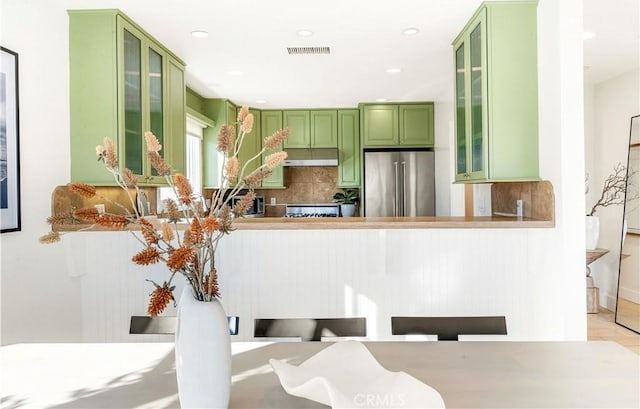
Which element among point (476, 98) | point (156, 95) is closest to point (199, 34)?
point (156, 95)

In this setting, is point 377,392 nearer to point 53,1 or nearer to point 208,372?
point 208,372

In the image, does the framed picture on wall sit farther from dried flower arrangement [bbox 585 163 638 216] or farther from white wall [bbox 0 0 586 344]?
white wall [bbox 0 0 586 344]

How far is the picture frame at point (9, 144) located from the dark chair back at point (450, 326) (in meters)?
1.82

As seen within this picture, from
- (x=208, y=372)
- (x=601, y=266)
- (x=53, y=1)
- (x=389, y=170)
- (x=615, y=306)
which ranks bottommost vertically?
(x=615, y=306)

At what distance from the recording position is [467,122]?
10.4 feet

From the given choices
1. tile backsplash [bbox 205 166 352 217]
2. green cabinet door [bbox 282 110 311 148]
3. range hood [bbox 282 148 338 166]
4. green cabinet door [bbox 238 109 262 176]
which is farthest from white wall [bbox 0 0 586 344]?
tile backsplash [bbox 205 166 352 217]

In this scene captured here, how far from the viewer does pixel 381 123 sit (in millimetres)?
5742

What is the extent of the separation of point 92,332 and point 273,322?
1594mm

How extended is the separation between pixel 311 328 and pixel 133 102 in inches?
82.1

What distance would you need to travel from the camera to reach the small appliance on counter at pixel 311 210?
6398mm

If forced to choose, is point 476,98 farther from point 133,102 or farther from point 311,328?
point 133,102

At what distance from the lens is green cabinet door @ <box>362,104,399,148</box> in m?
5.73

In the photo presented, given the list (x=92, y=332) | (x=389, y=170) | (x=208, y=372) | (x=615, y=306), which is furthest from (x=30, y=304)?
(x=615, y=306)

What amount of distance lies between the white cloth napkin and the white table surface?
4cm
